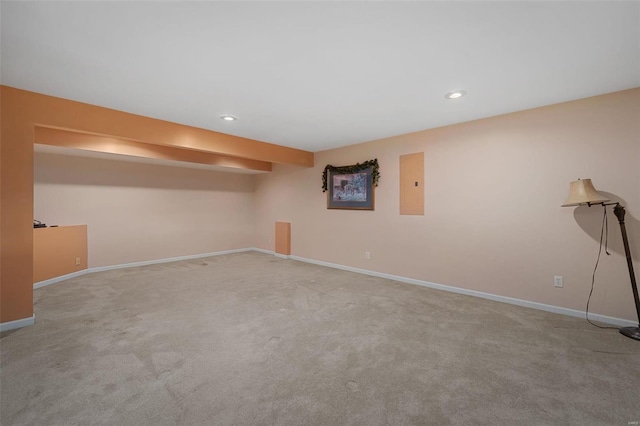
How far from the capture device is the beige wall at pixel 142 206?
4645mm

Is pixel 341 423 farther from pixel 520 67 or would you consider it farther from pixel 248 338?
pixel 520 67

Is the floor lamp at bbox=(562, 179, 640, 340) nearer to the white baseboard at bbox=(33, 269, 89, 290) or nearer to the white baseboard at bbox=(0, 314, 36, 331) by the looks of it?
the white baseboard at bbox=(0, 314, 36, 331)

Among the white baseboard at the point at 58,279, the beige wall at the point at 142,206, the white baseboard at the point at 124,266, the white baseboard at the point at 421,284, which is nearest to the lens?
the white baseboard at the point at 421,284

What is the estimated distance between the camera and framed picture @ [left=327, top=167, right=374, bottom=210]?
16.0 feet

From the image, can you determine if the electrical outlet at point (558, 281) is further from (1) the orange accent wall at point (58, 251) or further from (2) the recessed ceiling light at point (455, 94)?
(1) the orange accent wall at point (58, 251)

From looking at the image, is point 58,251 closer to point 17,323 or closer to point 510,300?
point 17,323

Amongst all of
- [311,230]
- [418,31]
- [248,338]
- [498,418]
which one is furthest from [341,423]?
[311,230]

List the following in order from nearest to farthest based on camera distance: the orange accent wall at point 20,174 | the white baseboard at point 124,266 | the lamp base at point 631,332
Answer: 1. the lamp base at point 631,332
2. the orange accent wall at point 20,174
3. the white baseboard at point 124,266

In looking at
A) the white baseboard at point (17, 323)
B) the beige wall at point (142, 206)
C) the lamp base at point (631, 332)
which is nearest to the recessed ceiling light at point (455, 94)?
the lamp base at point (631, 332)

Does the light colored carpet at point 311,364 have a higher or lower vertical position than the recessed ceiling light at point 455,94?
lower

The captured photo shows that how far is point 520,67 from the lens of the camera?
7.48ft

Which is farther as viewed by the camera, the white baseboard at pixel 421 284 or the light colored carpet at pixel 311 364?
the white baseboard at pixel 421 284

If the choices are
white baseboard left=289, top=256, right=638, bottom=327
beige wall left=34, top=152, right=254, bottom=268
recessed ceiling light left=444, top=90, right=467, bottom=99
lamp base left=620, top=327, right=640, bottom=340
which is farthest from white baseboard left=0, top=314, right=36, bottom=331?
lamp base left=620, top=327, right=640, bottom=340

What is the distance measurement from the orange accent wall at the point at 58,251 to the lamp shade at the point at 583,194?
23.1 ft
